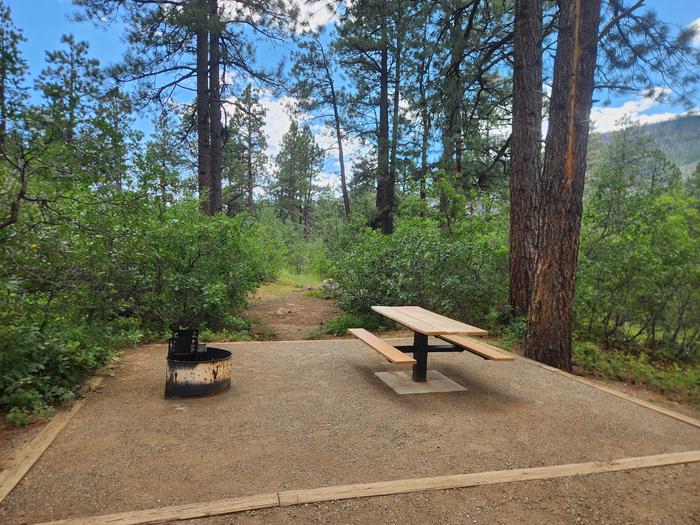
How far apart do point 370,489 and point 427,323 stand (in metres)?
2.11

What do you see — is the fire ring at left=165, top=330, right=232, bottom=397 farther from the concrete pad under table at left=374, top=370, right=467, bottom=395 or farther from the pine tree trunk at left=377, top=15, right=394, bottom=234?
the pine tree trunk at left=377, top=15, right=394, bottom=234

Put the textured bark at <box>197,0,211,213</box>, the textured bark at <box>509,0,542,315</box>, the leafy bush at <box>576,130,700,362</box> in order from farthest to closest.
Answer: the textured bark at <box>197,0,211,213</box>, the textured bark at <box>509,0,542,315</box>, the leafy bush at <box>576,130,700,362</box>

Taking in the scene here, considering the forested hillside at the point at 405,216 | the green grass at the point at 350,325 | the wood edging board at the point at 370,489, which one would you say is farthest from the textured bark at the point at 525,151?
the wood edging board at the point at 370,489

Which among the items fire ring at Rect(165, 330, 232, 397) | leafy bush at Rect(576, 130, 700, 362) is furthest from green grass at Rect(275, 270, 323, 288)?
fire ring at Rect(165, 330, 232, 397)

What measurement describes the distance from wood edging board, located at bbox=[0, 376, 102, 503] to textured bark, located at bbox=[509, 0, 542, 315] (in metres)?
6.23

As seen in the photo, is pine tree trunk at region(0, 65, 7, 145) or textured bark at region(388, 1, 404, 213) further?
textured bark at region(388, 1, 404, 213)

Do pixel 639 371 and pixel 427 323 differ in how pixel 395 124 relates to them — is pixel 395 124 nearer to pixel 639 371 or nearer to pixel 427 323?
pixel 639 371

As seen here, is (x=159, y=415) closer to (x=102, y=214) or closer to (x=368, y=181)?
(x=102, y=214)

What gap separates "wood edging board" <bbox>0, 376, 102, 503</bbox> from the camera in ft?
7.39

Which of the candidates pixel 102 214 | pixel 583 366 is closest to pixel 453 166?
pixel 583 366

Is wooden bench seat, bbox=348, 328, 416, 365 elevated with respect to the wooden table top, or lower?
lower

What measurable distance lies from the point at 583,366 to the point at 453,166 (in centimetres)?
647

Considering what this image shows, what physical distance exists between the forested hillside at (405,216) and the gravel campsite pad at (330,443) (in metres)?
0.84

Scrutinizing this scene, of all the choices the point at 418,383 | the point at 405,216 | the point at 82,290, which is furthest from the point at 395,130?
the point at 82,290
